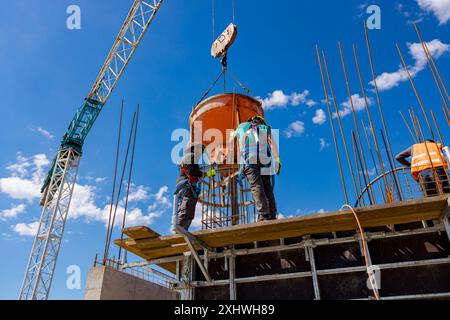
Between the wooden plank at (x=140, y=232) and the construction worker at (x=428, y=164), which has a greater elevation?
the construction worker at (x=428, y=164)

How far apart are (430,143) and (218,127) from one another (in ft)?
17.2

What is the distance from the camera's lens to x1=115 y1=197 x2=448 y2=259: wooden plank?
16.9 ft

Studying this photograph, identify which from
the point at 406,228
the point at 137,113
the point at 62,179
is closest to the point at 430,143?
→ the point at 406,228

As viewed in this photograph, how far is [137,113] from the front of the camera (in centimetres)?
966

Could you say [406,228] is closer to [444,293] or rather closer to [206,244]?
[444,293]

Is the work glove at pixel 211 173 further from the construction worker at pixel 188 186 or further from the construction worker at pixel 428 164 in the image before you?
the construction worker at pixel 428 164

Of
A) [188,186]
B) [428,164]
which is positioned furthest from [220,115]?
[428,164]

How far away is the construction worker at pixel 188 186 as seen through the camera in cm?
662

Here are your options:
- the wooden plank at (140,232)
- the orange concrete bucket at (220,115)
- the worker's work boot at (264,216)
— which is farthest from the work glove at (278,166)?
the wooden plank at (140,232)

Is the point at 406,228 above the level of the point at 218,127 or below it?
below

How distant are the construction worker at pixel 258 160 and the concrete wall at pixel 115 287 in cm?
261

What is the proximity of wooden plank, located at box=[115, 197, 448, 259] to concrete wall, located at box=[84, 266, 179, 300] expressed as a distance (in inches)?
24.5

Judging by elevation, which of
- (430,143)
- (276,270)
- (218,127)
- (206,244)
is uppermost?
(218,127)
